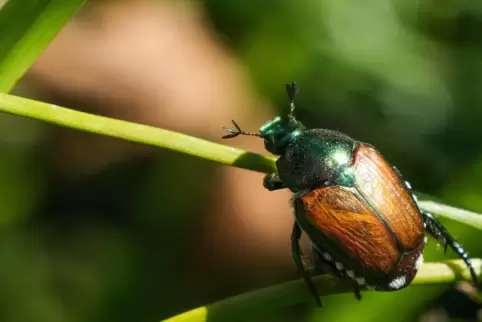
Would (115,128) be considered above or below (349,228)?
above

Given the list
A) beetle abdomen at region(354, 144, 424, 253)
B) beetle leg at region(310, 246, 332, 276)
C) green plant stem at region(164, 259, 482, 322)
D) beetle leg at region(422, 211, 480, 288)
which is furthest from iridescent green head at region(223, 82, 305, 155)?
green plant stem at region(164, 259, 482, 322)

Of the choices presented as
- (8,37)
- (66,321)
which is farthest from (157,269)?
(8,37)

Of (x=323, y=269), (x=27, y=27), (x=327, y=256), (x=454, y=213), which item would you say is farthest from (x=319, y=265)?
(x=27, y=27)

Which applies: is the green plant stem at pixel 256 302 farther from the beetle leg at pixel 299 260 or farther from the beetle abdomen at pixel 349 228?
the beetle abdomen at pixel 349 228

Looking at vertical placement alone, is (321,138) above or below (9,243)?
above

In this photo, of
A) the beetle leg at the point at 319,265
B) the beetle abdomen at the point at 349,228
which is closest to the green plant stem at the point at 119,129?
the beetle leg at the point at 319,265

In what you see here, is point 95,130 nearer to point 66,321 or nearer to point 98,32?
point 66,321

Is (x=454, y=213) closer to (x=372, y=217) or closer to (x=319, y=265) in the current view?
(x=319, y=265)
